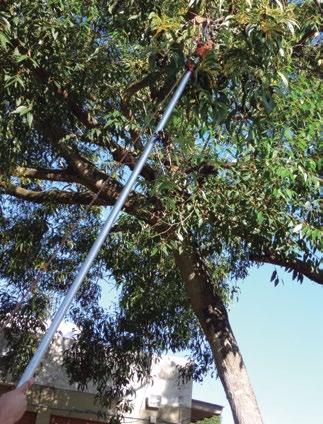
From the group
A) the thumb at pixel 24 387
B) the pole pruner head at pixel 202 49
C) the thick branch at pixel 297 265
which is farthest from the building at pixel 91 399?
the thumb at pixel 24 387

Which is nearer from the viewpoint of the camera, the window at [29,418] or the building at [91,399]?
the window at [29,418]

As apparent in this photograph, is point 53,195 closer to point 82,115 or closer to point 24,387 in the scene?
point 82,115

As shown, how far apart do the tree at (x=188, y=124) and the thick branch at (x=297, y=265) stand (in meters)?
0.03

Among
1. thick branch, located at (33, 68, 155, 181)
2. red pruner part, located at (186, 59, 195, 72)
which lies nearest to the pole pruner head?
red pruner part, located at (186, 59, 195, 72)

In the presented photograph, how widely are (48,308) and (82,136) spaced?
404cm

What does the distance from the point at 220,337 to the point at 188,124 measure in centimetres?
298

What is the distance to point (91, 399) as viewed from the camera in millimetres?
14086

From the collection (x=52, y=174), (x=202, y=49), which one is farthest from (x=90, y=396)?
(x=202, y=49)

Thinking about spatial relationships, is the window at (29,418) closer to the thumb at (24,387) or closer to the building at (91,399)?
the building at (91,399)

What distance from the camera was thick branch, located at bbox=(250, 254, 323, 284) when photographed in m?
8.11

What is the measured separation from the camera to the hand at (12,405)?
243 centimetres

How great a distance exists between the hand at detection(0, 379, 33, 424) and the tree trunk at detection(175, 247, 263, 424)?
16.5 ft

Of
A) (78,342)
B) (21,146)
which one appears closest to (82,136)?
(21,146)

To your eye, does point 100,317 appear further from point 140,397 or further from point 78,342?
point 140,397
